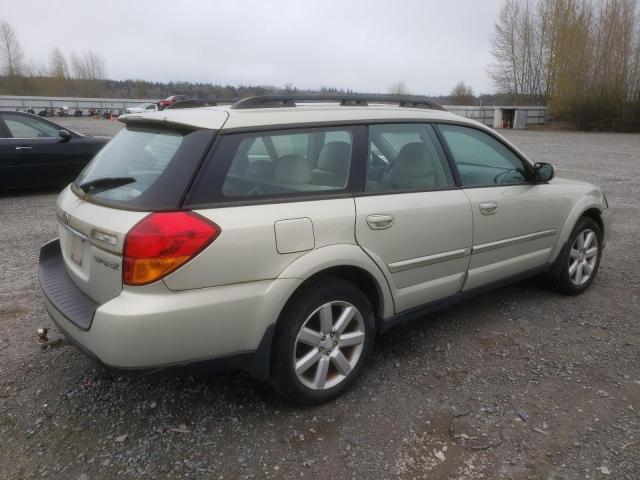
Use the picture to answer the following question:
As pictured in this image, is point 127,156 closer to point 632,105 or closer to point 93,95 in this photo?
point 632,105

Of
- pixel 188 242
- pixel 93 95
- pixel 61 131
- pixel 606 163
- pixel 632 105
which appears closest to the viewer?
pixel 188 242

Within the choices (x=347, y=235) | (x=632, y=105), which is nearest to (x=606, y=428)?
(x=347, y=235)

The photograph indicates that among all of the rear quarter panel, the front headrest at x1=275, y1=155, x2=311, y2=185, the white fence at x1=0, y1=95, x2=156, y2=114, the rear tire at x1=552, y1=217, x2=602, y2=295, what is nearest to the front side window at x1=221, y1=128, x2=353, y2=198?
the front headrest at x1=275, y1=155, x2=311, y2=185

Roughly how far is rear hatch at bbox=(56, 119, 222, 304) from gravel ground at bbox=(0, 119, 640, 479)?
0.57 metres

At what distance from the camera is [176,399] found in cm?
294

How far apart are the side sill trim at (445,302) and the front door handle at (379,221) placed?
59 cm

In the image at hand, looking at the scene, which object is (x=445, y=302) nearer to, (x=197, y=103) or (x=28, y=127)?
(x=197, y=103)

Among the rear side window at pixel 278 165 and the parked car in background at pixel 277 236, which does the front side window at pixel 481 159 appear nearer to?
the parked car in background at pixel 277 236

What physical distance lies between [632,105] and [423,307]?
36.7 meters

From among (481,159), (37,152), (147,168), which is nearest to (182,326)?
(147,168)

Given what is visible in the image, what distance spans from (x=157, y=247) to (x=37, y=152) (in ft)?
24.6

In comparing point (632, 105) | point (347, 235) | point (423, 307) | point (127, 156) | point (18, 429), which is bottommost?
point (18, 429)

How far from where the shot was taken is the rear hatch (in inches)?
93.1

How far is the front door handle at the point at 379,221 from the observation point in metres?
2.88
